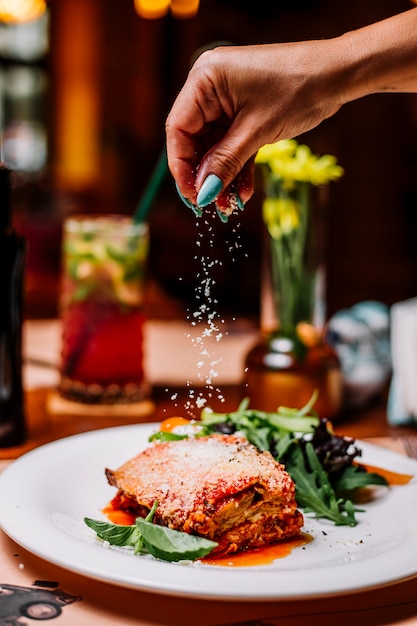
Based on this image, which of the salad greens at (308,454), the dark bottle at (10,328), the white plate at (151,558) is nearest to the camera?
the white plate at (151,558)

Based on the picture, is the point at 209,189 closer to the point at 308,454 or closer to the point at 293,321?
the point at 308,454

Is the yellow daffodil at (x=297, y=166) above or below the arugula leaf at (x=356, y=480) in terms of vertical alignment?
above

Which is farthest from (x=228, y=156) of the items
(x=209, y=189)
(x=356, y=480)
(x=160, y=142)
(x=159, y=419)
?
(x=160, y=142)

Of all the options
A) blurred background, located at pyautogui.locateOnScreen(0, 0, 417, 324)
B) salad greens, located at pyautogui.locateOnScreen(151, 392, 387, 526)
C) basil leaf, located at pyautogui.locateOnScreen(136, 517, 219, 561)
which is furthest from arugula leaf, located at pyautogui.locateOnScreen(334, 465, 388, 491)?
blurred background, located at pyautogui.locateOnScreen(0, 0, 417, 324)

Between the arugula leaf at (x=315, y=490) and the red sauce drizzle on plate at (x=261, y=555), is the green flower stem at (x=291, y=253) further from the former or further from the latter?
the red sauce drizzle on plate at (x=261, y=555)

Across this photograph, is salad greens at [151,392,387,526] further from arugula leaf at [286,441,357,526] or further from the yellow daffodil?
the yellow daffodil

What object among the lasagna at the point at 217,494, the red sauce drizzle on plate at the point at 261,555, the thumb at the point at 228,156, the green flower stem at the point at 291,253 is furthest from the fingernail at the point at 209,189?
the green flower stem at the point at 291,253
